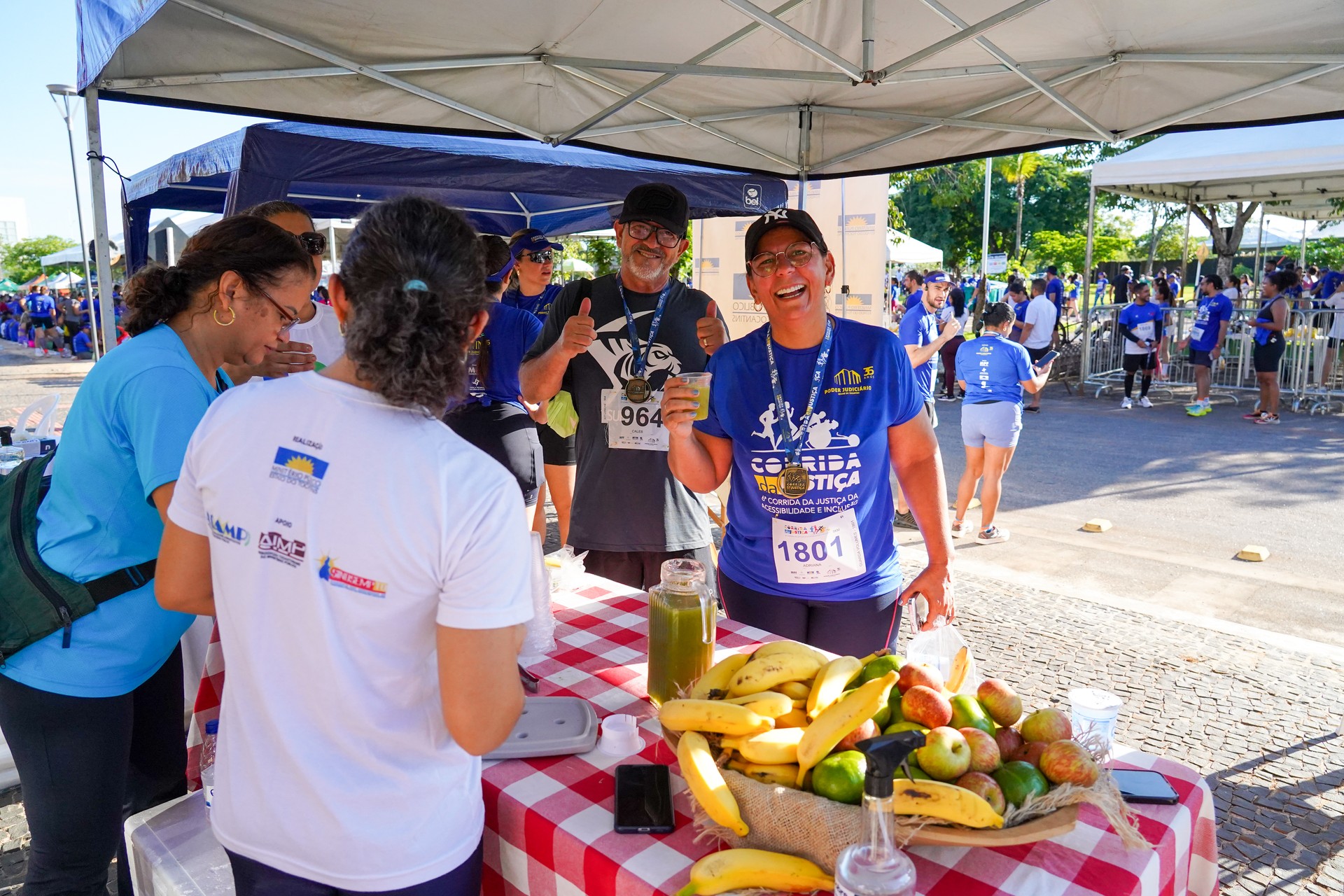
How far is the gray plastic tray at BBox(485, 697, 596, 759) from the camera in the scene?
1.56 m

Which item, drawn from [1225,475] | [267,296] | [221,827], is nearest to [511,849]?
[221,827]

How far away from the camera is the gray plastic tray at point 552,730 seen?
1559 millimetres

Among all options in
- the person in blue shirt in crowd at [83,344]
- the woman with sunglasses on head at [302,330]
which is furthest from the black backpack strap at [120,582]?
the person in blue shirt in crowd at [83,344]

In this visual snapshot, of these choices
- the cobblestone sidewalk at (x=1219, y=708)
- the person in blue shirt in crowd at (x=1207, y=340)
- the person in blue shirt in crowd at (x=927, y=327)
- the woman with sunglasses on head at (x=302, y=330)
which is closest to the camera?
the woman with sunglasses on head at (x=302, y=330)

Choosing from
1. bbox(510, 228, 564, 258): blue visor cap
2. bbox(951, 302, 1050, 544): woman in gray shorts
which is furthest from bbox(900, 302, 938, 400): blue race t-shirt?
bbox(510, 228, 564, 258): blue visor cap

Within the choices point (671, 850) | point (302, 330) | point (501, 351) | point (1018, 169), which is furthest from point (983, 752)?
point (1018, 169)

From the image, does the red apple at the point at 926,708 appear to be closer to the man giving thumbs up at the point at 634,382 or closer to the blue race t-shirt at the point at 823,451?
the blue race t-shirt at the point at 823,451

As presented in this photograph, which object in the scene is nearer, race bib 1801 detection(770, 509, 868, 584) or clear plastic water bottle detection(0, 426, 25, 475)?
race bib 1801 detection(770, 509, 868, 584)

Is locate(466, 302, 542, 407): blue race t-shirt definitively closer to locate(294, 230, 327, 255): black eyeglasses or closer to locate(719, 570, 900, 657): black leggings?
locate(294, 230, 327, 255): black eyeglasses

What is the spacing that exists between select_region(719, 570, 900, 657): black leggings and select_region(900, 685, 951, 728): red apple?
967mm

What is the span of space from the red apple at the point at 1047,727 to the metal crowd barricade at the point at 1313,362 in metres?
13.1

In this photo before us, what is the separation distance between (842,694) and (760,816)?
0.29m

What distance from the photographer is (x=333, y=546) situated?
109cm

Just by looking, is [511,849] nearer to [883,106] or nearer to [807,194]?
[883,106]
